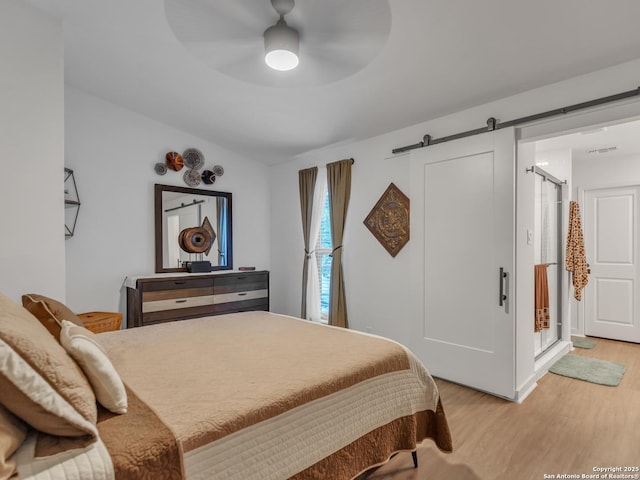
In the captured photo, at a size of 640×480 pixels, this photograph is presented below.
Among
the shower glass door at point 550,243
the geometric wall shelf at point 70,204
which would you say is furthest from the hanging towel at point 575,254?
the geometric wall shelf at point 70,204

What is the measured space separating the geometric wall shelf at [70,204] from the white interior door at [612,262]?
628 centimetres

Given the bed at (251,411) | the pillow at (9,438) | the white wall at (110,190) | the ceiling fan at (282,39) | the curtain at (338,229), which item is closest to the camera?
the pillow at (9,438)

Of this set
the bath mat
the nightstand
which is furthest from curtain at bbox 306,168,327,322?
the bath mat

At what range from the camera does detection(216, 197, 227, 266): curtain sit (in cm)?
462

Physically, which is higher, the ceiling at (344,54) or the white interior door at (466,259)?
the ceiling at (344,54)

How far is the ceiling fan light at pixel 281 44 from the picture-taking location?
2084 mm

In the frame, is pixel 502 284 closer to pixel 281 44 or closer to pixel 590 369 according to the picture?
pixel 590 369

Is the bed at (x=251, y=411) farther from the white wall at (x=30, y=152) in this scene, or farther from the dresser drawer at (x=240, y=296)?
the dresser drawer at (x=240, y=296)

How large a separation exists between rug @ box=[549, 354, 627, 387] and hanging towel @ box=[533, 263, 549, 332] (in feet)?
1.49

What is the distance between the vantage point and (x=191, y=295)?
3.93 m

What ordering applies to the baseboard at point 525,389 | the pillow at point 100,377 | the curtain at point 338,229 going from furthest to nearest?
the curtain at point 338,229, the baseboard at point 525,389, the pillow at point 100,377

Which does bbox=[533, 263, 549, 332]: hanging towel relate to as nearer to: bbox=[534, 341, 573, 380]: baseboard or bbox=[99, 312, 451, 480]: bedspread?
bbox=[534, 341, 573, 380]: baseboard

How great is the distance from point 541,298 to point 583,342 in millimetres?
1740

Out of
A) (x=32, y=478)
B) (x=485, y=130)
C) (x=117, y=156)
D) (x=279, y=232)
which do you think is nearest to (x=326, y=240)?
(x=279, y=232)
